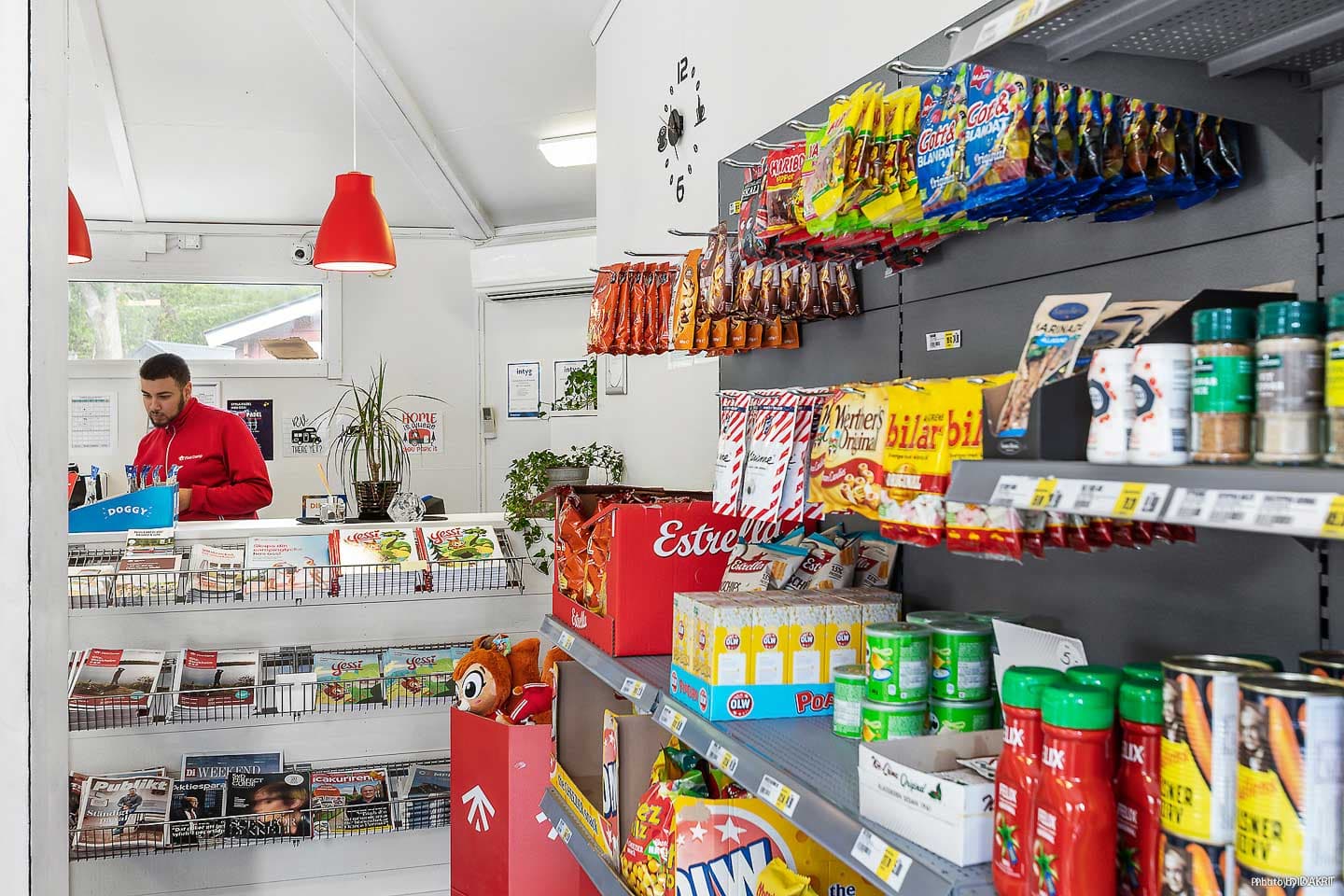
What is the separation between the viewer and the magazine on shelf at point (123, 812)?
369 cm

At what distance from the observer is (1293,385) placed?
Answer: 932 millimetres

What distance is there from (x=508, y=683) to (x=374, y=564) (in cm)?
88

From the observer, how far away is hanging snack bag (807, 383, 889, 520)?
168 centimetres

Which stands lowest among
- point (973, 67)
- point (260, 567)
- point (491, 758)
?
point (491, 758)

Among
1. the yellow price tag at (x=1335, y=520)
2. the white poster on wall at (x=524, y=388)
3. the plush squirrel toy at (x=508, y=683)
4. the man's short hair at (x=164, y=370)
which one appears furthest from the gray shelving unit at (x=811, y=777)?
the white poster on wall at (x=524, y=388)

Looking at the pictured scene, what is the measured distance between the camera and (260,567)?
4.01 meters

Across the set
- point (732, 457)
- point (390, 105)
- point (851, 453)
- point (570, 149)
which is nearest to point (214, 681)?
point (732, 457)

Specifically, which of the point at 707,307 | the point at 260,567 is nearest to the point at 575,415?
the point at 260,567

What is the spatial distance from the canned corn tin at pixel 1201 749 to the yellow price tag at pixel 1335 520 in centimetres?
25

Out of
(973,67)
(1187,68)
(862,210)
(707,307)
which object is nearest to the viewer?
(1187,68)

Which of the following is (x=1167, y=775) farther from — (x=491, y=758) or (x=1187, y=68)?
(x=491, y=758)

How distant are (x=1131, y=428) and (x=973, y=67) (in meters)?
0.69

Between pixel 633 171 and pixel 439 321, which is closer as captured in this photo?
pixel 633 171

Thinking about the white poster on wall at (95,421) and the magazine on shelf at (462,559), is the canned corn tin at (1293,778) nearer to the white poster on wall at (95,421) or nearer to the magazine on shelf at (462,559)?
the magazine on shelf at (462,559)
